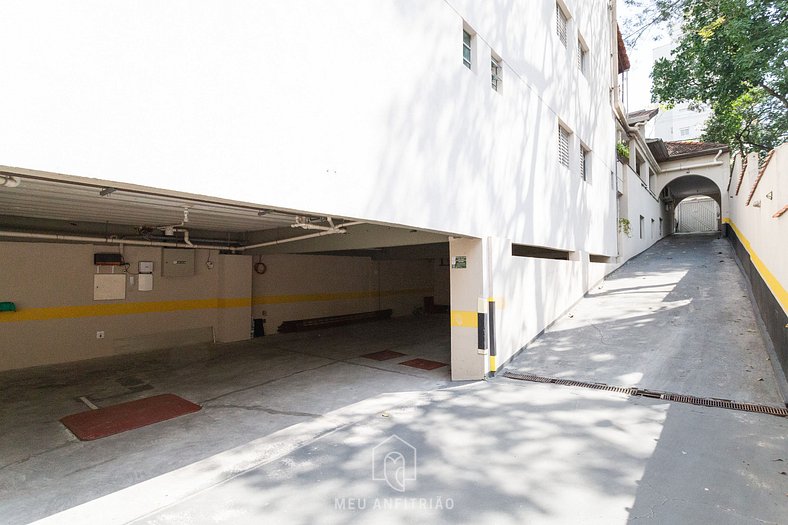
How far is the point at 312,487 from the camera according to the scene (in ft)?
11.3

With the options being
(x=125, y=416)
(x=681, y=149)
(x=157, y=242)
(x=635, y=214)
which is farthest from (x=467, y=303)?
(x=681, y=149)

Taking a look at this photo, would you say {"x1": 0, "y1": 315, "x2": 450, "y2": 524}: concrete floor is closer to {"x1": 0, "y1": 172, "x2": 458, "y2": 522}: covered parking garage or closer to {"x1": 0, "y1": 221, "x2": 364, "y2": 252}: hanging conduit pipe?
{"x1": 0, "y1": 172, "x2": 458, "y2": 522}: covered parking garage

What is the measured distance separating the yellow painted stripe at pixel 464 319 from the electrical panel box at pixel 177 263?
7265 millimetres

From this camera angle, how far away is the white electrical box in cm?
945

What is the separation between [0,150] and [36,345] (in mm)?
8230

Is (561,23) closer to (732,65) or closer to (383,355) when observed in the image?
(732,65)

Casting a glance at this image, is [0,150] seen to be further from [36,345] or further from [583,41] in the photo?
[583,41]

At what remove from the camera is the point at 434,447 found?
416 cm

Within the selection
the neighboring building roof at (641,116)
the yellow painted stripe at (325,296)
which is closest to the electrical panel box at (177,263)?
the yellow painted stripe at (325,296)

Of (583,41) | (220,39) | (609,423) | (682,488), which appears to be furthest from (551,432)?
(583,41)

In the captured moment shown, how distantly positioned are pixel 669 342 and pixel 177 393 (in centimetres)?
866

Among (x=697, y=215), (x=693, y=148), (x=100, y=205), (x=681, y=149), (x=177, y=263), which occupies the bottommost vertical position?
(x=177, y=263)

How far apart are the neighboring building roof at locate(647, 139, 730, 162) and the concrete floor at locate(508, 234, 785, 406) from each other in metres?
12.8

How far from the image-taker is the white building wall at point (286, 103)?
2.40 meters
